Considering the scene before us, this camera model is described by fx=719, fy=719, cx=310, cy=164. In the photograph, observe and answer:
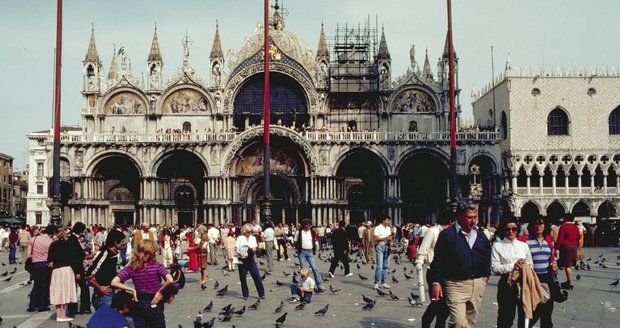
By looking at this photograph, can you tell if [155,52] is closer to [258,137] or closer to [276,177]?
[258,137]

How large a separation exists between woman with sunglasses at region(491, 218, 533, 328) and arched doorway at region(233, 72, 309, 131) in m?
40.2

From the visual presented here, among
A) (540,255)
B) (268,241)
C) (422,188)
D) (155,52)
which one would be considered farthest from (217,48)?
(540,255)

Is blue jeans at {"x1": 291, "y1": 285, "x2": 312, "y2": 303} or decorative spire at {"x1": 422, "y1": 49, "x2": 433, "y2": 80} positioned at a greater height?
decorative spire at {"x1": 422, "y1": 49, "x2": 433, "y2": 80}

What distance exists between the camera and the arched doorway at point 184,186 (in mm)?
49375

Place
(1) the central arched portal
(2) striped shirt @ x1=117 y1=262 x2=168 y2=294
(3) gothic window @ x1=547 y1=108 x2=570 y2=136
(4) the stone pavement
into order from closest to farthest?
(2) striped shirt @ x1=117 y1=262 x2=168 y2=294, (4) the stone pavement, (1) the central arched portal, (3) gothic window @ x1=547 y1=108 x2=570 y2=136

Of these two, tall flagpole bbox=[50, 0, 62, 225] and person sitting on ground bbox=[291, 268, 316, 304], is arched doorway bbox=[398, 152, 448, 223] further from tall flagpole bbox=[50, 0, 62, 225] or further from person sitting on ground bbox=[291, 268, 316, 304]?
person sitting on ground bbox=[291, 268, 316, 304]

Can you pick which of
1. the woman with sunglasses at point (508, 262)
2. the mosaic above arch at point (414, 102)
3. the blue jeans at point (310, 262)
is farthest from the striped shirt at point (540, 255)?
the mosaic above arch at point (414, 102)

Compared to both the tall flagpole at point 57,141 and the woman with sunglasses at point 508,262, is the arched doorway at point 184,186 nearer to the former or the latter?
the tall flagpole at point 57,141

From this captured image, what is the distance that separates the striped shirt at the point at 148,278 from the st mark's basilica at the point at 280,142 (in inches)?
1492

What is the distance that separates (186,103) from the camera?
166 ft

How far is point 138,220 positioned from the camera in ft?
162

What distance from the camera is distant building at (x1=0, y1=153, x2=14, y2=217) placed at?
3514 inches

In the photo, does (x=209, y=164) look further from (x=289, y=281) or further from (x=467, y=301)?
(x=467, y=301)

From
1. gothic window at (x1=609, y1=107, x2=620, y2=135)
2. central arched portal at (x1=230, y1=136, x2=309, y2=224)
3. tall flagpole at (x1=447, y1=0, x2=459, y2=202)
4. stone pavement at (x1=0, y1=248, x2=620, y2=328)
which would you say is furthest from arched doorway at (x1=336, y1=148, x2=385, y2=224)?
stone pavement at (x1=0, y1=248, x2=620, y2=328)
